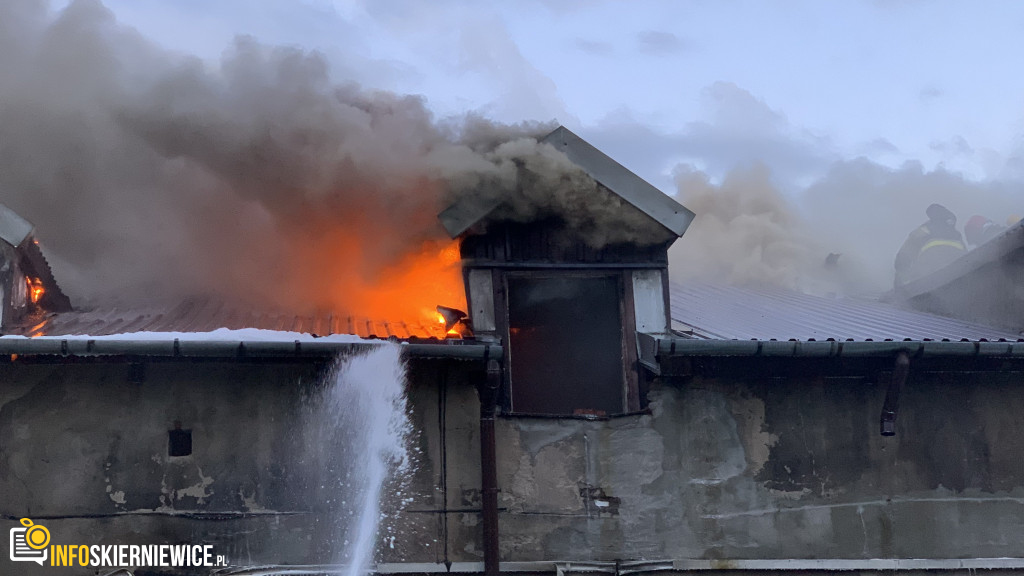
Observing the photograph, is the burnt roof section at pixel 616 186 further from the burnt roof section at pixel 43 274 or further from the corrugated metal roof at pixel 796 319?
the burnt roof section at pixel 43 274

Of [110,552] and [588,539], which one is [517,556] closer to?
[588,539]

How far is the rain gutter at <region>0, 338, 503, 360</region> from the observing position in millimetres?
6375

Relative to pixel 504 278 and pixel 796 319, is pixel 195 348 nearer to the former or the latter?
pixel 504 278

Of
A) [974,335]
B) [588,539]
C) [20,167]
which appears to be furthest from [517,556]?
[20,167]

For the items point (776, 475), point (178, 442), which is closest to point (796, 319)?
point (776, 475)

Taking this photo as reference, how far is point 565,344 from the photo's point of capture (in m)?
8.23

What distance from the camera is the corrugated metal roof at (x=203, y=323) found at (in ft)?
23.5

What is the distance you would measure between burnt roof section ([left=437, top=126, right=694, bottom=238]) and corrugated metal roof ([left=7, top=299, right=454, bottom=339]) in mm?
1213

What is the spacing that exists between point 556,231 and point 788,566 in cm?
395

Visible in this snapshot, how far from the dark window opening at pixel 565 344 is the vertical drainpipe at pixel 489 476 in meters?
0.70

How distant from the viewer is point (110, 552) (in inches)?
270

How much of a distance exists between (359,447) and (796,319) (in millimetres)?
5214
